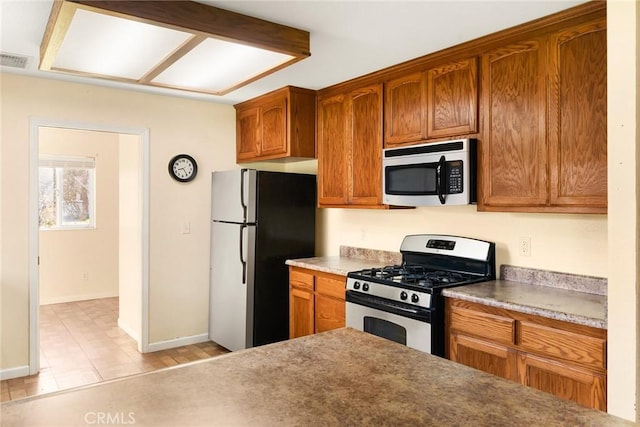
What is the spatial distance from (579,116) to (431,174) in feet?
2.95

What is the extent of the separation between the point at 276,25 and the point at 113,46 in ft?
2.93

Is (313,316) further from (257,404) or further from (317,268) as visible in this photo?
(257,404)

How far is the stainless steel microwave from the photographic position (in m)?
2.69

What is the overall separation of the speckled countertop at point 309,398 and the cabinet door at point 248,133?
3179 millimetres

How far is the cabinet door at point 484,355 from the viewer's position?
7.31 feet

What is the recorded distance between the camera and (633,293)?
1720 millimetres

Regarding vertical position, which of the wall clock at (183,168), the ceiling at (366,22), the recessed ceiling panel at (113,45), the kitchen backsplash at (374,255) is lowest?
the kitchen backsplash at (374,255)

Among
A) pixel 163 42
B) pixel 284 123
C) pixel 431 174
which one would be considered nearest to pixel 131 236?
pixel 284 123

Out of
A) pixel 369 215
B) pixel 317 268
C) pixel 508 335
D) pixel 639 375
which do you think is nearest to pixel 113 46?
pixel 317 268

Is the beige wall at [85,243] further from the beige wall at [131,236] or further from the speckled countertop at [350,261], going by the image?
the speckled countertop at [350,261]

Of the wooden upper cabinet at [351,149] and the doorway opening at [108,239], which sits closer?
the wooden upper cabinet at [351,149]

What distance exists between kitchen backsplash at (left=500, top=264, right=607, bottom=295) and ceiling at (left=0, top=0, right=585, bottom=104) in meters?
1.41

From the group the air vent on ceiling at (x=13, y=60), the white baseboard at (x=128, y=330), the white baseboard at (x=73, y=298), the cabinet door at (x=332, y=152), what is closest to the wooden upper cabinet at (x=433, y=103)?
the cabinet door at (x=332, y=152)

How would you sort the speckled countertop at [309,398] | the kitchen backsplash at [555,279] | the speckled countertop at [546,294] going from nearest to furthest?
1. the speckled countertop at [309,398]
2. the speckled countertop at [546,294]
3. the kitchen backsplash at [555,279]
